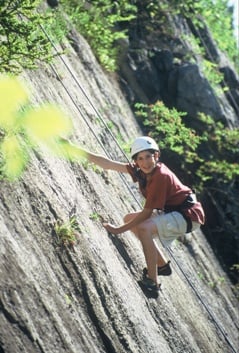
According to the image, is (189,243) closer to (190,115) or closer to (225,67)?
(190,115)

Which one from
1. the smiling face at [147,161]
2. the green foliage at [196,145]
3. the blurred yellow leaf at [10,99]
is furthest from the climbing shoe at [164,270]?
the green foliage at [196,145]

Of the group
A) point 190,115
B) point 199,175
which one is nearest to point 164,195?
point 199,175

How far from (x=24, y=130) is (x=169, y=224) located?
249cm

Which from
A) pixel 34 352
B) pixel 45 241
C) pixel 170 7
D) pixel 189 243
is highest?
pixel 170 7

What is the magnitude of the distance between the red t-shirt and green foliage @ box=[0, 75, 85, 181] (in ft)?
3.34

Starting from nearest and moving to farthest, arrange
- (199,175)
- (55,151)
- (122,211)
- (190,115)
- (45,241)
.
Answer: (45,241), (55,151), (122,211), (199,175), (190,115)

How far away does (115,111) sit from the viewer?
45.5 ft

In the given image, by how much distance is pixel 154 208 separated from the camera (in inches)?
318

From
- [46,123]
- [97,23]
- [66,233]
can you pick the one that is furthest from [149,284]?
[97,23]

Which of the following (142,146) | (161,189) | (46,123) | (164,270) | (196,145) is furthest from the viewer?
(196,145)

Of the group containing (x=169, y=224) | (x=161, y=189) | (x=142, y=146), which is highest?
(x=142, y=146)

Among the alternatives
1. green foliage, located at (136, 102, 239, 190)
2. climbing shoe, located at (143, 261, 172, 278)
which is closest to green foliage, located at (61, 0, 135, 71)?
green foliage, located at (136, 102, 239, 190)

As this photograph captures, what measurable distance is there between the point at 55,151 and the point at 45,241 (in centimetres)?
196

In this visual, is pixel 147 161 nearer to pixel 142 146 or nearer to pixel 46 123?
pixel 142 146
